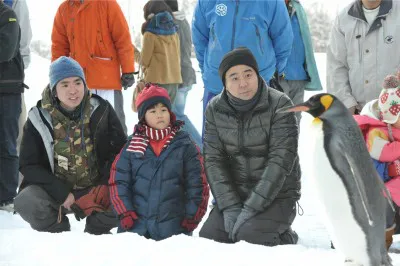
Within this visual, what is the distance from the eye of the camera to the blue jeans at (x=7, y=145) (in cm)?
454

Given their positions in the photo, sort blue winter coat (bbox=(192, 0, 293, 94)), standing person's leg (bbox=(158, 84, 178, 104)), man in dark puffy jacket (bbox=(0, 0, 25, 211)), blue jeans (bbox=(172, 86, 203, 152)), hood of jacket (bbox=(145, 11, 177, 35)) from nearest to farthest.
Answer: blue winter coat (bbox=(192, 0, 293, 94))
man in dark puffy jacket (bbox=(0, 0, 25, 211))
hood of jacket (bbox=(145, 11, 177, 35))
standing person's leg (bbox=(158, 84, 178, 104))
blue jeans (bbox=(172, 86, 203, 152))

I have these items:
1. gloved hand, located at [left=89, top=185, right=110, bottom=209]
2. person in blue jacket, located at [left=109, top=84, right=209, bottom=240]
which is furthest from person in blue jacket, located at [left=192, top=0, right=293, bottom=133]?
gloved hand, located at [left=89, top=185, right=110, bottom=209]

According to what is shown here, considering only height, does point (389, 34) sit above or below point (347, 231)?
above

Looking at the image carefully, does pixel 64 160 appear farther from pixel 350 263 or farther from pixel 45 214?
pixel 350 263

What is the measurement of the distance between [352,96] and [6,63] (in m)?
2.66

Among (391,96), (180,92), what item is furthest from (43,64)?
Result: (391,96)

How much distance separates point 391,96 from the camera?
3352 mm

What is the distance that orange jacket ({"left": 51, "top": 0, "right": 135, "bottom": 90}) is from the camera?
4797 millimetres

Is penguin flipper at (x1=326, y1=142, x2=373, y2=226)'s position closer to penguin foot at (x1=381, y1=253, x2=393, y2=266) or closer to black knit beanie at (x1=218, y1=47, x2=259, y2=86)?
penguin foot at (x1=381, y1=253, x2=393, y2=266)

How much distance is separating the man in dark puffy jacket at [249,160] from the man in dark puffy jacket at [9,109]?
6.22 feet

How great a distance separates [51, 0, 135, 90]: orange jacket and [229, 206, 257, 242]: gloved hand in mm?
2106

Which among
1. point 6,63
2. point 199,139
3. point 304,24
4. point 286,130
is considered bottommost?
point 199,139

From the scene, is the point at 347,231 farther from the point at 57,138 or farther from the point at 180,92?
the point at 180,92

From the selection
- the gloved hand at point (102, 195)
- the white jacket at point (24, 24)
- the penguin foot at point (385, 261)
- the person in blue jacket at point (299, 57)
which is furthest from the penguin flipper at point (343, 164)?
the white jacket at point (24, 24)
